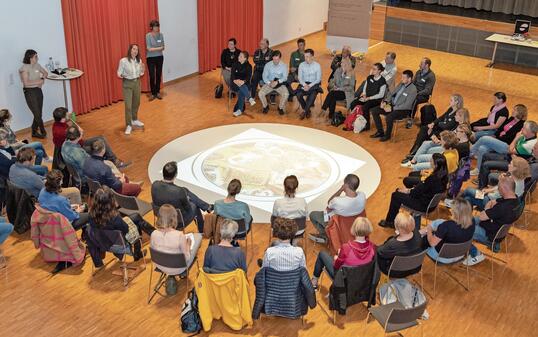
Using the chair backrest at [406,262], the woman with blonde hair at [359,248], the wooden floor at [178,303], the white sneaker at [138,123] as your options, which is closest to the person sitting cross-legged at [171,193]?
the wooden floor at [178,303]

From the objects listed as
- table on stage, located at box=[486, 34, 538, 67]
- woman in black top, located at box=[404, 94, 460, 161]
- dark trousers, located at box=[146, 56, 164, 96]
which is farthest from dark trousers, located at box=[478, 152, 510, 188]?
table on stage, located at box=[486, 34, 538, 67]

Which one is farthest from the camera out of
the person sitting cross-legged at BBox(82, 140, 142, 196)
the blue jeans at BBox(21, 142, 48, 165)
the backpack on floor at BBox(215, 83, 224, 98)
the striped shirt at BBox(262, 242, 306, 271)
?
the backpack on floor at BBox(215, 83, 224, 98)

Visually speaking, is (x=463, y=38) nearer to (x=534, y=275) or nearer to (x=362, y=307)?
(x=534, y=275)

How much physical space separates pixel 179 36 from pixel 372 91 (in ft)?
15.5

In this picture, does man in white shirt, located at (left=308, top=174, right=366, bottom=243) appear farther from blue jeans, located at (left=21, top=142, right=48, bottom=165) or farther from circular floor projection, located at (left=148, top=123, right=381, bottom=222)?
blue jeans, located at (left=21, top=142, right=48, bottom=165)

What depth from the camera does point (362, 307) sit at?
6.30 metres

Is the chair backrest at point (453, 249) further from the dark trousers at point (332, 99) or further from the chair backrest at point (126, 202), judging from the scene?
the dark trousers at point (332, 99)

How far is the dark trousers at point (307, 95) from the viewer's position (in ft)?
37.0

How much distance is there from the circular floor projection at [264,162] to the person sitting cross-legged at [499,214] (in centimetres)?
213

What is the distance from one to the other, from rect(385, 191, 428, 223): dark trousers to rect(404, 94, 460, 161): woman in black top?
216 cm

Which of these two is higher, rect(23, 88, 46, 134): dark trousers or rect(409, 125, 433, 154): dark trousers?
rect(23, 88, 46, 134): dark trousers

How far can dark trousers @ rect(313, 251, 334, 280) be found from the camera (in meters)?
6.07

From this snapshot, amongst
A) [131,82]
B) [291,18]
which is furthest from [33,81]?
[291,18]

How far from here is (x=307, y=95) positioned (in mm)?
11391
